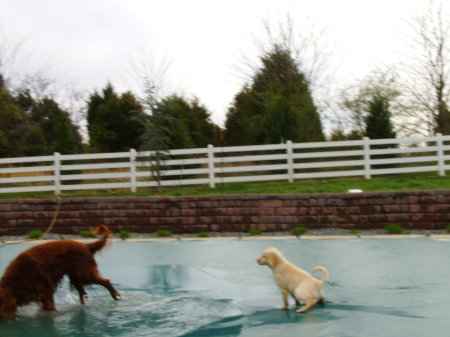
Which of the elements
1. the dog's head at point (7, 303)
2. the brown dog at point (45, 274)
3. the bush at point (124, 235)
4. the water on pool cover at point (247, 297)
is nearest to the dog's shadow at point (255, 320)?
the water on pool cover at point (247, 297)

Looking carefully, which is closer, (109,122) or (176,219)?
(176,219)

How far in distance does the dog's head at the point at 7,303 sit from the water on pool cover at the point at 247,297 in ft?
0.37

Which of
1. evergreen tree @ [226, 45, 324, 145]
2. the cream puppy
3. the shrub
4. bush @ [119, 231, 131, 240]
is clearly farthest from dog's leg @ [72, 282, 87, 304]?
evergreen tree @ [226, 45, 324, 145]

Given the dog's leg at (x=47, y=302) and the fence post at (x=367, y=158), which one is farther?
the fence post at (x=367, y=158)

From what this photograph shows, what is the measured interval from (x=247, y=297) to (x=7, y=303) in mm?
2823

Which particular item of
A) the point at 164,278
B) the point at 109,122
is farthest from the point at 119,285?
the point at 109,122

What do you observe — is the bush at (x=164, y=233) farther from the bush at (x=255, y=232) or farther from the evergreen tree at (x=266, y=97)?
the evergreen tree at (x=266, y=97)

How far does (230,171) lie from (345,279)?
32.5 ft

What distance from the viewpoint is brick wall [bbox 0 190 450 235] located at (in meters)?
11.8

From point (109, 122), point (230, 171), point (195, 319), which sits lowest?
point (195, 319)

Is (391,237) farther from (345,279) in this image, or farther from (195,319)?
(195,319)

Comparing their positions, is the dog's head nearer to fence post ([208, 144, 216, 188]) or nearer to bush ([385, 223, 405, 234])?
bush ([385, 223, 405, 234])

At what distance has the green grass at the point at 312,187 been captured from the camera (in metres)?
14.8

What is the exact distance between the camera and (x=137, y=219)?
12.5 metres
